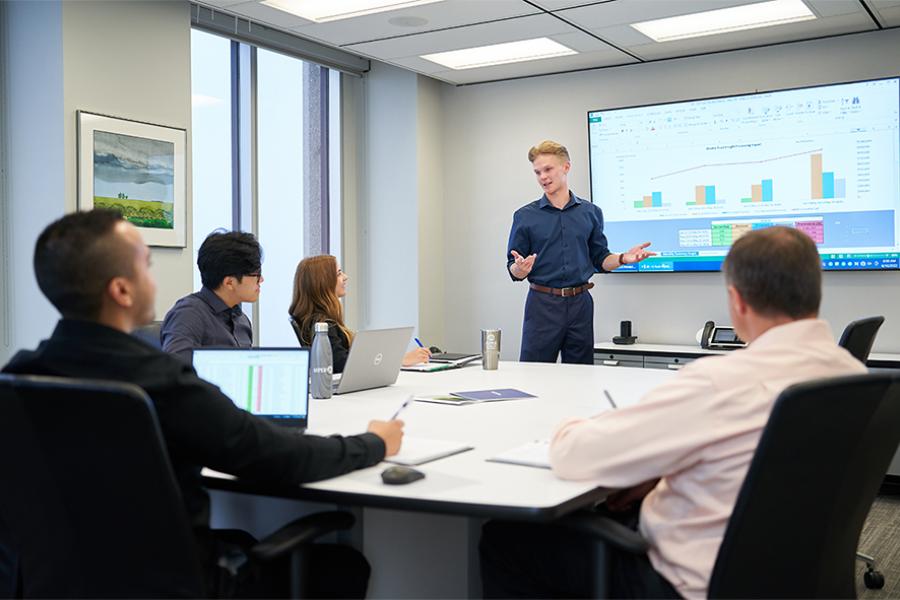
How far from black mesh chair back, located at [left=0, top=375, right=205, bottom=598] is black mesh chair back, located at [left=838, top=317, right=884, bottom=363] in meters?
2.44

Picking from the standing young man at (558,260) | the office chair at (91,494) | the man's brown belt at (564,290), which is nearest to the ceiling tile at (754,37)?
the standing young man at (558,260)

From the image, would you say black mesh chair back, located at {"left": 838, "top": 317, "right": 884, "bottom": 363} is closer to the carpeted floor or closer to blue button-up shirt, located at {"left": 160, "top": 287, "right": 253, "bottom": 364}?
the carpeted floor

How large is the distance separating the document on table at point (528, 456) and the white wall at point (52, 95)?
271 cm

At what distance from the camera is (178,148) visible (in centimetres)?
456

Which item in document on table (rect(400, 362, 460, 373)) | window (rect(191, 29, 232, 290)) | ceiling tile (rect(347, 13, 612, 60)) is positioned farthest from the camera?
window (rect(191, 29, 232, 290))

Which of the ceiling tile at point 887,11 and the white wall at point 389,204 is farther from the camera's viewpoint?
the white wall at point 389,204

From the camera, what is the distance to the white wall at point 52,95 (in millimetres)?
4012

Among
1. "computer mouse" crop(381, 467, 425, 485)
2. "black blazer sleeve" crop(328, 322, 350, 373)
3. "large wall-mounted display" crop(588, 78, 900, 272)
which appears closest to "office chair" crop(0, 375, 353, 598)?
"computer mouse" crop(381, 467, 425, 485)

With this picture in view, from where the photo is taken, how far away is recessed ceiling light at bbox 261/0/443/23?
174 inches

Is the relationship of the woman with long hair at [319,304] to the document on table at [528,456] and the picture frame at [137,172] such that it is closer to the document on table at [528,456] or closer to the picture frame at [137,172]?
the picture frame at [137,172]

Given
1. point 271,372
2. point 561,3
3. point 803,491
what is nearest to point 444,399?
point 271,372

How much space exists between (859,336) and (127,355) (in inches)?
104

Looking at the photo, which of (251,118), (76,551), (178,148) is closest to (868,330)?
(76,551)

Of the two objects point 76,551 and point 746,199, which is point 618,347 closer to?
point 746,199
